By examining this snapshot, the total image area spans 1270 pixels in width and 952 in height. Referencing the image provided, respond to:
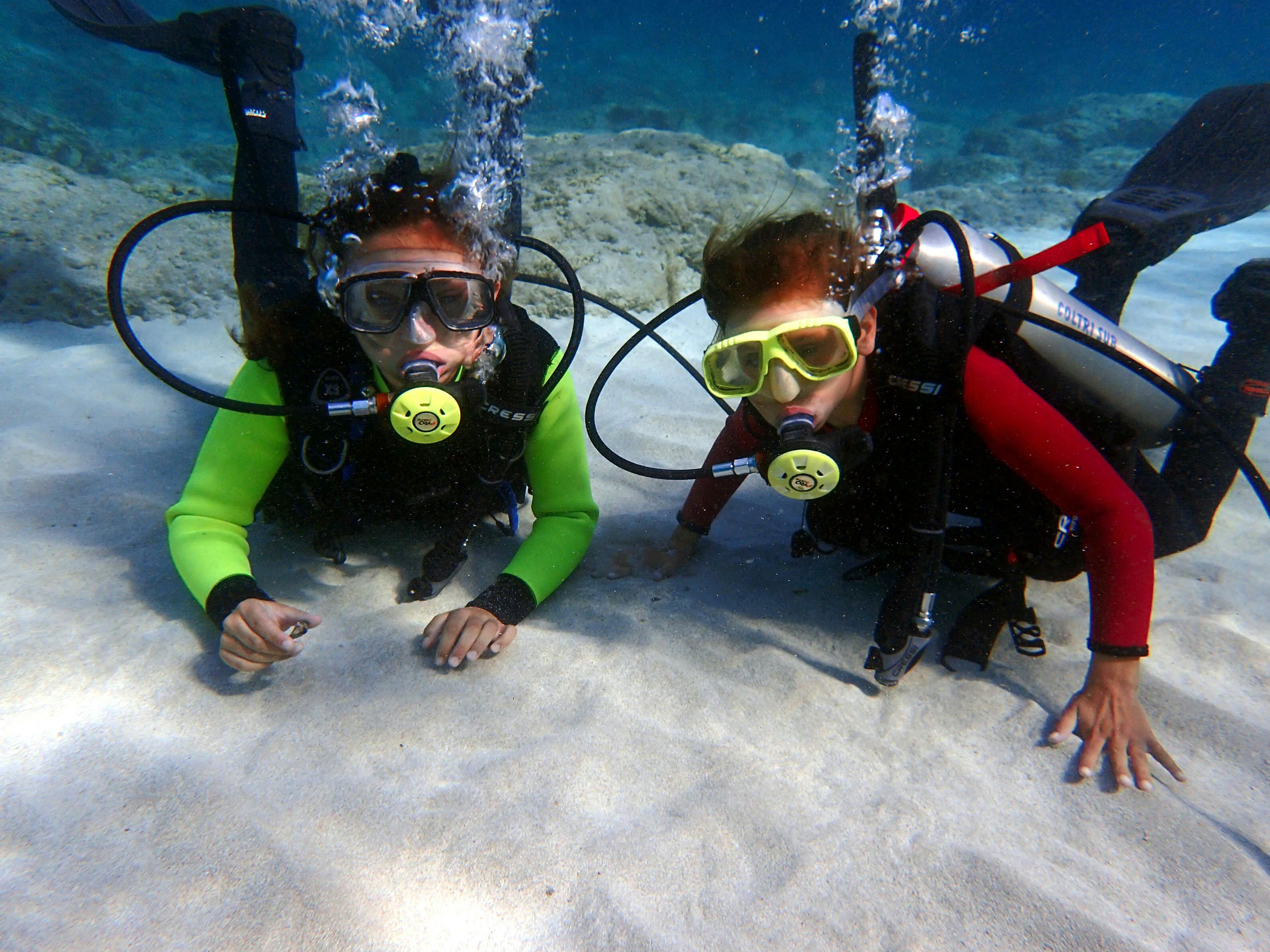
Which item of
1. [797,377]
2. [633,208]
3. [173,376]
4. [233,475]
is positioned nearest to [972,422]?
[797,377]

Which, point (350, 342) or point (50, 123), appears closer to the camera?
point (350, 342)

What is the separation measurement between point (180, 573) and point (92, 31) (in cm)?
521

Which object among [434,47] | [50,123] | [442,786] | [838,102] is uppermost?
[838,102]

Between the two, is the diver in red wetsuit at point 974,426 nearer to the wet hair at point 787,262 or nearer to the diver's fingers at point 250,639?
the wet hair at point 787,262

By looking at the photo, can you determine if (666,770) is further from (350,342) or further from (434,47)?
(434,47)

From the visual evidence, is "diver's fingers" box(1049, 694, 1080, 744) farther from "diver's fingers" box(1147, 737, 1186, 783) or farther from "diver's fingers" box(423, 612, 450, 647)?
"diver's fingers" box(423, 612, 450, 647)

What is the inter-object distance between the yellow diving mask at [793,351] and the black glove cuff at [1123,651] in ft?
4.04

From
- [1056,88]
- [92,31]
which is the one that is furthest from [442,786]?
[1056,88]

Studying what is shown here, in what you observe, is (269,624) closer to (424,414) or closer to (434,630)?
(434,630)

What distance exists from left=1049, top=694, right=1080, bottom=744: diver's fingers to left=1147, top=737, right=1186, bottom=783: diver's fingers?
0.20m

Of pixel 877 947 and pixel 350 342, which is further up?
pixel 350 342

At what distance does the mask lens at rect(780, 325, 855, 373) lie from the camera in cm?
189

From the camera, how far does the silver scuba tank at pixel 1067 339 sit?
2.28 m

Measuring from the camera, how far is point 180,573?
231 cm
